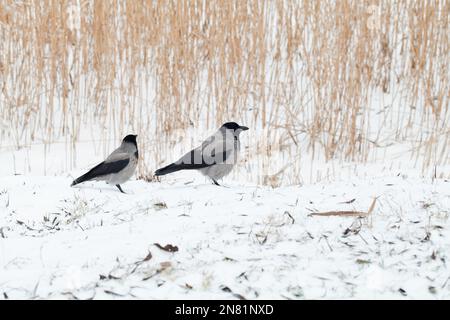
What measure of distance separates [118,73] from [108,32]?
77 centimetres

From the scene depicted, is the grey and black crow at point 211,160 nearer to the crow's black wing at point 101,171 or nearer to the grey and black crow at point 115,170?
the grey and black crow at point 115,170

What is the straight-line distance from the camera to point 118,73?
732cm

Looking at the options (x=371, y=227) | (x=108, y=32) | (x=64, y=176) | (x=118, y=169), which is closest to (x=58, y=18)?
(x=108, y=32)

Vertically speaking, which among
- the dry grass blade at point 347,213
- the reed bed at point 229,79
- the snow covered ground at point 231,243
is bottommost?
the snow covered ground at point 231,243

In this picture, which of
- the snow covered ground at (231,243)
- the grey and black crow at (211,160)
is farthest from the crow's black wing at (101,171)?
the grey and black crow at (211,160)

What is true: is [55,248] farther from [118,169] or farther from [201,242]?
[118,169]

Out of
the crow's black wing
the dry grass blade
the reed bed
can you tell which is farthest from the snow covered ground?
the reed bed

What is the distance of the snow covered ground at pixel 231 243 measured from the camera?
2520 mm

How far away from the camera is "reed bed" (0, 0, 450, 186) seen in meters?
6.13

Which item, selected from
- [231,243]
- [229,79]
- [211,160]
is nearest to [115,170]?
[211,160]

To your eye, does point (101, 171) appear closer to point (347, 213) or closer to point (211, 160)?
point (211, 160)

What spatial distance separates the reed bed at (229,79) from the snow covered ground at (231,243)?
1.84 meters

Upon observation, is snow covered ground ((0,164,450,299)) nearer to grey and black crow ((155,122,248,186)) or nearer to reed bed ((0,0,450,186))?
grey and black crow ((155,122,248,186))

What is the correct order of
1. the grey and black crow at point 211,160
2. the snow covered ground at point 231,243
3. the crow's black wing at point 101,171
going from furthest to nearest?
the grey and black crow at point 211,160
the crow's black wing at point 101,171
the snow covered ground at point 231,243
